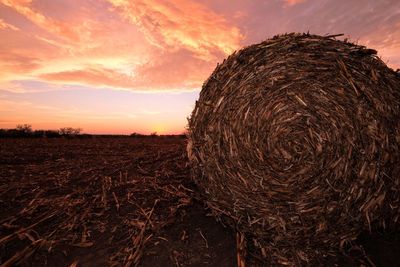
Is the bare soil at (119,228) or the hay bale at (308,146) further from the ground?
the hay bale at (308,146)

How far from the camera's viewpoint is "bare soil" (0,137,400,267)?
3172 mm

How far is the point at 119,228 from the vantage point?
12.1 feet

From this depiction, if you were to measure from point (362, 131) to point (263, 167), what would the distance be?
1.15 m

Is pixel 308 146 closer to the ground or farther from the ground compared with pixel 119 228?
farther from the ground

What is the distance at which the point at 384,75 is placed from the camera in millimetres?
3371

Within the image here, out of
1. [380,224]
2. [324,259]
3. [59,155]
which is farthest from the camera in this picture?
[59,155]

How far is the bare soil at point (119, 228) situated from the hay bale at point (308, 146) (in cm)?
34

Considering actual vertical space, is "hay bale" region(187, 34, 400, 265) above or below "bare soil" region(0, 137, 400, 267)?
above

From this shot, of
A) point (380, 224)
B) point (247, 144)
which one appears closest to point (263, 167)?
point (247, 144)

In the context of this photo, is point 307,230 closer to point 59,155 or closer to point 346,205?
point 346,205

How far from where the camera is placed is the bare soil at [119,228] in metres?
3.17

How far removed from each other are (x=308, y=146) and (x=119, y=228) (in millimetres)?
2512

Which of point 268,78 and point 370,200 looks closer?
point 370,200

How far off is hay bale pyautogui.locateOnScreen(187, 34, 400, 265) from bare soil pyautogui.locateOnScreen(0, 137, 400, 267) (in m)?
0.34
